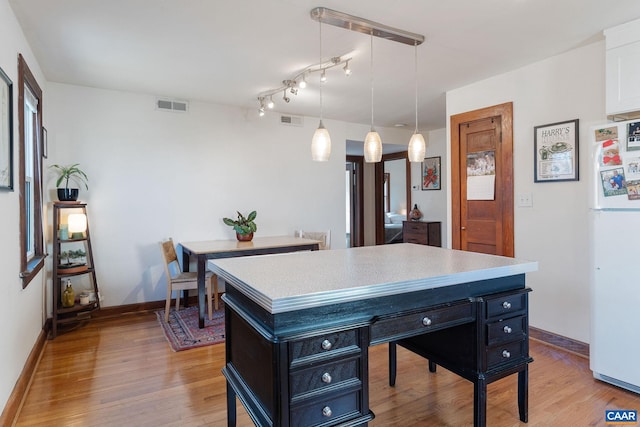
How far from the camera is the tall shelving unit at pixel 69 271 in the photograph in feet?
11.4

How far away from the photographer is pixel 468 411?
7.23 ft

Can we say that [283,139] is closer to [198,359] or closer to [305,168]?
[305,168]

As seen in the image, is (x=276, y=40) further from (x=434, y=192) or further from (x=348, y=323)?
(x=434, y=192)

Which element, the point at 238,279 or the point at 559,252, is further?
the point at 559,252

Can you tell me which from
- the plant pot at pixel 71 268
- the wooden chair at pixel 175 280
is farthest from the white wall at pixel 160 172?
the wooden chair at pixel 175 280

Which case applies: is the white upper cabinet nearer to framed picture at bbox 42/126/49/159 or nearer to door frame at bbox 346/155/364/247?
framed picture at bbox 42/126/49/159

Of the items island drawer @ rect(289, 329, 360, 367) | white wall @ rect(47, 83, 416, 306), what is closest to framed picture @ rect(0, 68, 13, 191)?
white wall @ rect(47, 83, 416, 306)

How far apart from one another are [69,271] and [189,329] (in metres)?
1.28

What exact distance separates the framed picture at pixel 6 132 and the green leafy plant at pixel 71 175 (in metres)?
1.49

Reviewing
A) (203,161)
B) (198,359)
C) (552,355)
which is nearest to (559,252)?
(552,355)

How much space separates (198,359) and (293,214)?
2.60 meters

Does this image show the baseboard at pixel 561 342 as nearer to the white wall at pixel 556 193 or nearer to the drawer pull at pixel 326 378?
the white wall at pixel 556 193

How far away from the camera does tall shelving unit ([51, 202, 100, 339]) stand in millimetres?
3473

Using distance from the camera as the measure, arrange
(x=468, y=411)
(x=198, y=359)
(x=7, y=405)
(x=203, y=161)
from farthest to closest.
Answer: (x=203, y=161) < (x=198, y=359) < (x=468, y=411) < (x=7, y=405)
